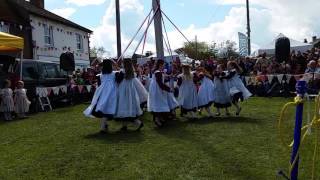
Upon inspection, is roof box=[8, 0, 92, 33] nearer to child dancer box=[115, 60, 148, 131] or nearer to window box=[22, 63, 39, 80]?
window box=[22, 63, 39, 80]

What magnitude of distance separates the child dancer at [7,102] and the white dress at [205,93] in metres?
6.22

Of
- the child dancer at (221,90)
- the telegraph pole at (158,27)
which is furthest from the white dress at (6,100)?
the child dancer at (221,90)

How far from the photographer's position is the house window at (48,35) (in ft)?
125

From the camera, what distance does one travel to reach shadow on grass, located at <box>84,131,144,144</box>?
37.1 feet

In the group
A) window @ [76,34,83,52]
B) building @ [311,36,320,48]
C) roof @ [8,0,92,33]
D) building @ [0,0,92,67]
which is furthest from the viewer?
building @ [311,36,320,48]

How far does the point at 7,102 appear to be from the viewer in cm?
1728

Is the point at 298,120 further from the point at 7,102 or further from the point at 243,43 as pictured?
the point at 243,43

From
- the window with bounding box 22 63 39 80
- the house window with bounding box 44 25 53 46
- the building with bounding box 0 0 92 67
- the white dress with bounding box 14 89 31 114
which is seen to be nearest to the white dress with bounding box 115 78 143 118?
the white dress with bounding box 14 89 31 114

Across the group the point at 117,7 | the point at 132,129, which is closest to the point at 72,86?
the point at 117,7

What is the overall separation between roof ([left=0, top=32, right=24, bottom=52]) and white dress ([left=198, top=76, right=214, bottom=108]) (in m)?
6.62

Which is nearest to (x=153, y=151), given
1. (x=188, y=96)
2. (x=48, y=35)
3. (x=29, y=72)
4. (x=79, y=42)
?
(x=188, y=96)

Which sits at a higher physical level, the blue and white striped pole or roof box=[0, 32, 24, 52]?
roof box=[0, 32, 24, 52]

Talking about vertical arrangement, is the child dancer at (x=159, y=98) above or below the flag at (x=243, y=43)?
below

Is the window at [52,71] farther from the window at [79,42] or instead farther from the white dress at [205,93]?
the window at [79,42]
